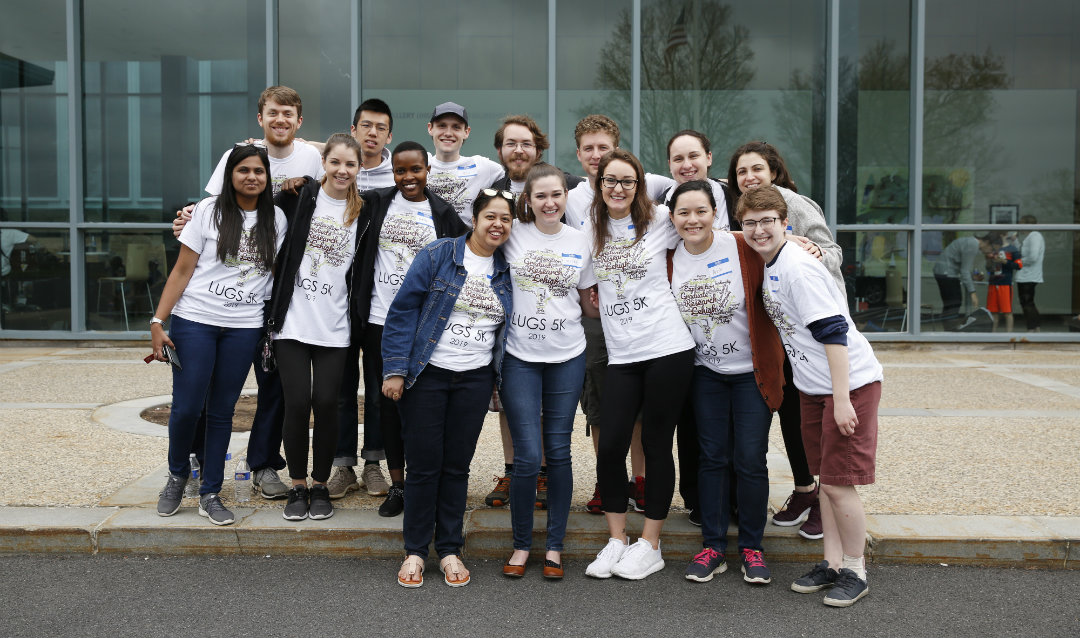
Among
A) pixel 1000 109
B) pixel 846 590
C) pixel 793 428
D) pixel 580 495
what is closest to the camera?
pixel 846 590

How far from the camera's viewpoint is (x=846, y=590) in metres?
3.77

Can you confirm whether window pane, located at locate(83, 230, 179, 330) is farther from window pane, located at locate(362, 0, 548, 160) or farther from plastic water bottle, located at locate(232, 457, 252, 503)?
plastic water bottle, located at locate(232, 457, 252, 503)

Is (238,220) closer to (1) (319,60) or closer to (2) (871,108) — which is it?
(1) (319,60)

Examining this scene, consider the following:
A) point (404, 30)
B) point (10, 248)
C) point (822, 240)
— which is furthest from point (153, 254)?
point (822, 240)

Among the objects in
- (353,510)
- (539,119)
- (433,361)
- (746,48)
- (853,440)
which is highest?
(746,48)

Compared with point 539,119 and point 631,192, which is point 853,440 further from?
point 539,119

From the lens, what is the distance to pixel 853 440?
3.70 meters

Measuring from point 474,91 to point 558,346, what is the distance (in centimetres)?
843

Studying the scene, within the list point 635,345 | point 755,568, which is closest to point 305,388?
point 635,345

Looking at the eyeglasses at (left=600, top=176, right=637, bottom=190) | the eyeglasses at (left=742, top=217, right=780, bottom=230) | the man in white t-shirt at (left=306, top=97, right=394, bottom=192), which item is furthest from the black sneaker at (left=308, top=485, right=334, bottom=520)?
the eyeglasses at (left=742, top=217, right=780, bottom=230)

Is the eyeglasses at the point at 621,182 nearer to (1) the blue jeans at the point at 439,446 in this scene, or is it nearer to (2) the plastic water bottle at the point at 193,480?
(1) the blue jeans at the point at 439,446

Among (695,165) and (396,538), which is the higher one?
(695,165)

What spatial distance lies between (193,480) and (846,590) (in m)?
3.45

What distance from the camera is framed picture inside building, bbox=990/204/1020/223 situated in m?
11.9
